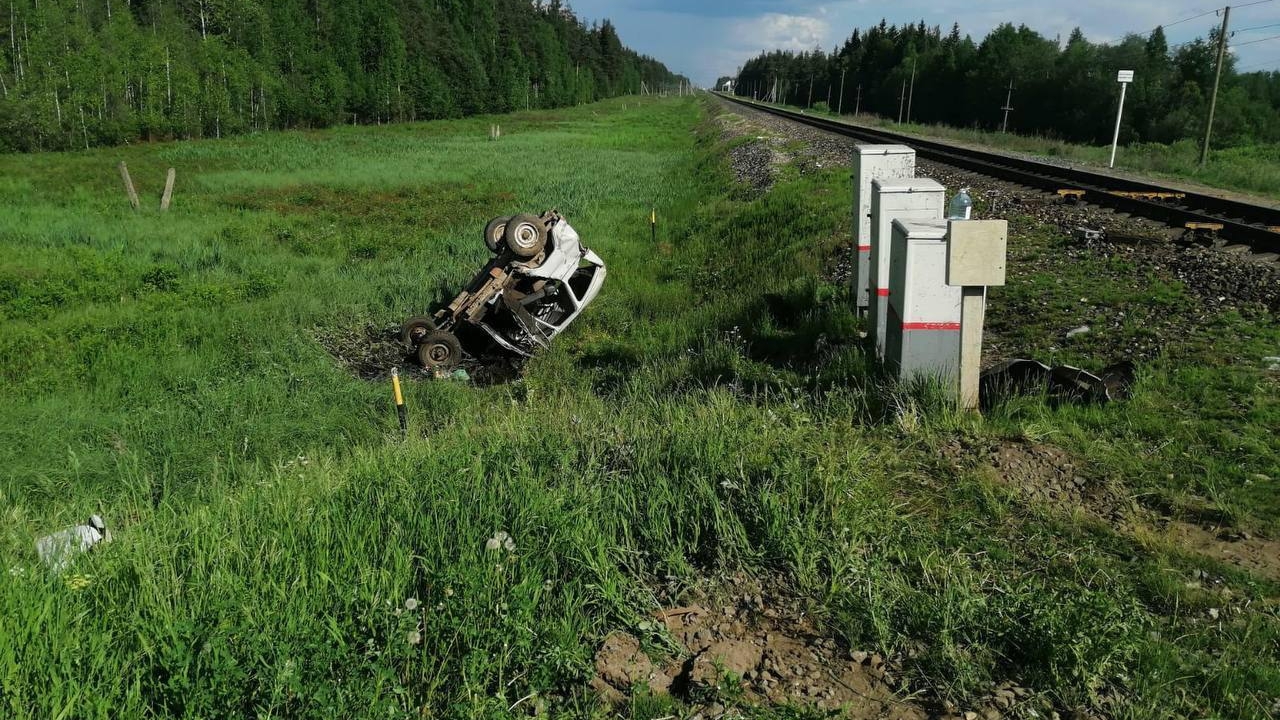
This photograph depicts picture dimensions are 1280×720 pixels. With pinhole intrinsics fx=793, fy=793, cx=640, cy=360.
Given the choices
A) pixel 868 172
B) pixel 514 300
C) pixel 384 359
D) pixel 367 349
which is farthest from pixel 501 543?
pixel 367 349

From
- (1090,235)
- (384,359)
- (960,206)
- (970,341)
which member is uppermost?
(960,206)

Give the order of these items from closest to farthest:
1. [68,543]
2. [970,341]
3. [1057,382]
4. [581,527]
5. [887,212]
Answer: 1. [581,527]
2. [68,543]
3. [970,341]
4. [1057,382]
5. [887,212]

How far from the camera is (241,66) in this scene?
5938cm

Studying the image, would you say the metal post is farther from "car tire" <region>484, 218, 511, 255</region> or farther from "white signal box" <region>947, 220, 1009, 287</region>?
"car tire" <region>484, 218, 511, 255</region>

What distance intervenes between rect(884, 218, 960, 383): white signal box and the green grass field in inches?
10.4

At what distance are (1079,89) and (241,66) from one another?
59931 millimetres

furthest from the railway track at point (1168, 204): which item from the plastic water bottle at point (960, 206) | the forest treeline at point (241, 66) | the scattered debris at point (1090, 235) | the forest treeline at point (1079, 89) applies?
the forest treeline at point (241, 66)

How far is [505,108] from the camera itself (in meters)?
92.6

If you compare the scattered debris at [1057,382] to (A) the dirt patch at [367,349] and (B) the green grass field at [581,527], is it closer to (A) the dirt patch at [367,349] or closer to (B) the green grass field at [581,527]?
(B) the green grass field at [581,527]

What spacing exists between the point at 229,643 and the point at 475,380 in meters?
7.84

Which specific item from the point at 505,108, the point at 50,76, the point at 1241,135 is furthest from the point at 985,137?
the point at 505,108

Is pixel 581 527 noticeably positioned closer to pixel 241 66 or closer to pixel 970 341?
pixel 970 341

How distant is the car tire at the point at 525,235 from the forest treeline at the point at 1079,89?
41997mm

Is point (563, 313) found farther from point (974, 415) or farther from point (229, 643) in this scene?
point (229, 643)
